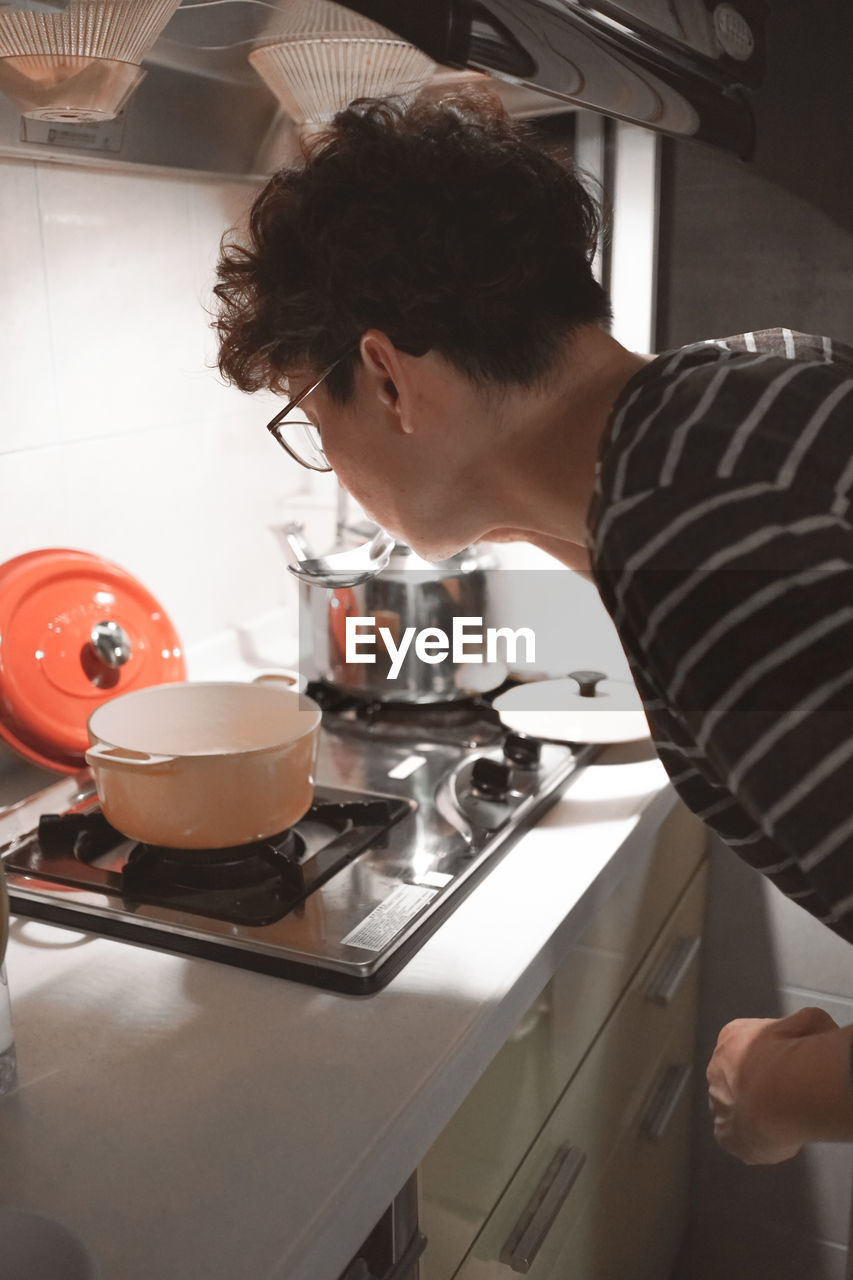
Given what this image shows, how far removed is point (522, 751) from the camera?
4.08 ft

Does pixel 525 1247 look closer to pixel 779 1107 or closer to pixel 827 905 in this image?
pixel 779 1107

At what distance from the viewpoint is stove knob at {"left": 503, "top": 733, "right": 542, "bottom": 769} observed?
48.8 inches

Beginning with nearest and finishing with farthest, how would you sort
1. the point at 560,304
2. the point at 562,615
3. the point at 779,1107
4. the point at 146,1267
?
1. the point at 146,1267
2. the point at 779,1107
3. the point at 560,304
4. the point at 562,615

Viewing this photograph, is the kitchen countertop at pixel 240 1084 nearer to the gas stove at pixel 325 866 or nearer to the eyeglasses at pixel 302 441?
the gas stove at pixel 325 866

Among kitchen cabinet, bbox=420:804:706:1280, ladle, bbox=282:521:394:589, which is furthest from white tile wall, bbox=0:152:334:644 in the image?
kitchen cabinet, bbox=420:804:706:1280

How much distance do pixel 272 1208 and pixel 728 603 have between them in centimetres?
40

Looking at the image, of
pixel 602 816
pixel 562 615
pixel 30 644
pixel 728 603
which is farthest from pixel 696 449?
pixel 562 615

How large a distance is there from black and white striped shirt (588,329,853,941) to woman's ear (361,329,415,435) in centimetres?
21

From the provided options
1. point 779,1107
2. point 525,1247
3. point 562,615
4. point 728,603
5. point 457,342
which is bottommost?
point 525,1247

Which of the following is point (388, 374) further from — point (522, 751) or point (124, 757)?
point (522, 751)

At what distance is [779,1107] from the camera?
2.42 ft

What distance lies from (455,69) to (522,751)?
68 cm

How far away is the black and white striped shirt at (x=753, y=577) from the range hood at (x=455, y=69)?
0.26 meters

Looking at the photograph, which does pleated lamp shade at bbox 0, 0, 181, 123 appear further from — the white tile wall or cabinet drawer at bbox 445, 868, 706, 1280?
cabinet drawer at bbox 445, 868, 706, 1280
